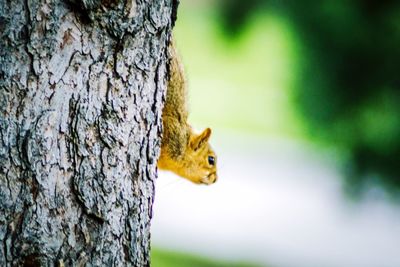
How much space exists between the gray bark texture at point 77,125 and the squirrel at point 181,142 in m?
0.59

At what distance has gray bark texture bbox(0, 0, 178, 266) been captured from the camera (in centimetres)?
208

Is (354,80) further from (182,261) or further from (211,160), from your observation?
(182,261)

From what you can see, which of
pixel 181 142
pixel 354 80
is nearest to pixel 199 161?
pixel 181 142

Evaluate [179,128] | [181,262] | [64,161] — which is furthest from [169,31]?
[181,262]

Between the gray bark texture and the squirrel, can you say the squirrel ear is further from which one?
the gray bark texture

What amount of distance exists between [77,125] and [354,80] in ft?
9.59

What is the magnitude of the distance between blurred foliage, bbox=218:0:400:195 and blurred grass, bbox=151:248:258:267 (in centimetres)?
142

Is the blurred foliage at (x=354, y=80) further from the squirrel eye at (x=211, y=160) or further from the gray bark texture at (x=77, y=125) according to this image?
the gray bark texture at (x=77, y=125)

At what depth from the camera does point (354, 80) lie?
4871 millimetres

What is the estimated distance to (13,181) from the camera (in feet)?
6.83

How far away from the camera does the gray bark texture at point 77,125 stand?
208cm

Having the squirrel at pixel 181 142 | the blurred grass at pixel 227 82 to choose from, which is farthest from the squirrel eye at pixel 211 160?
the blurred grass at pixel 227 82

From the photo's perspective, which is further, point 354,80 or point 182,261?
point 182,261

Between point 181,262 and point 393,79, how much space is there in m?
2.29
